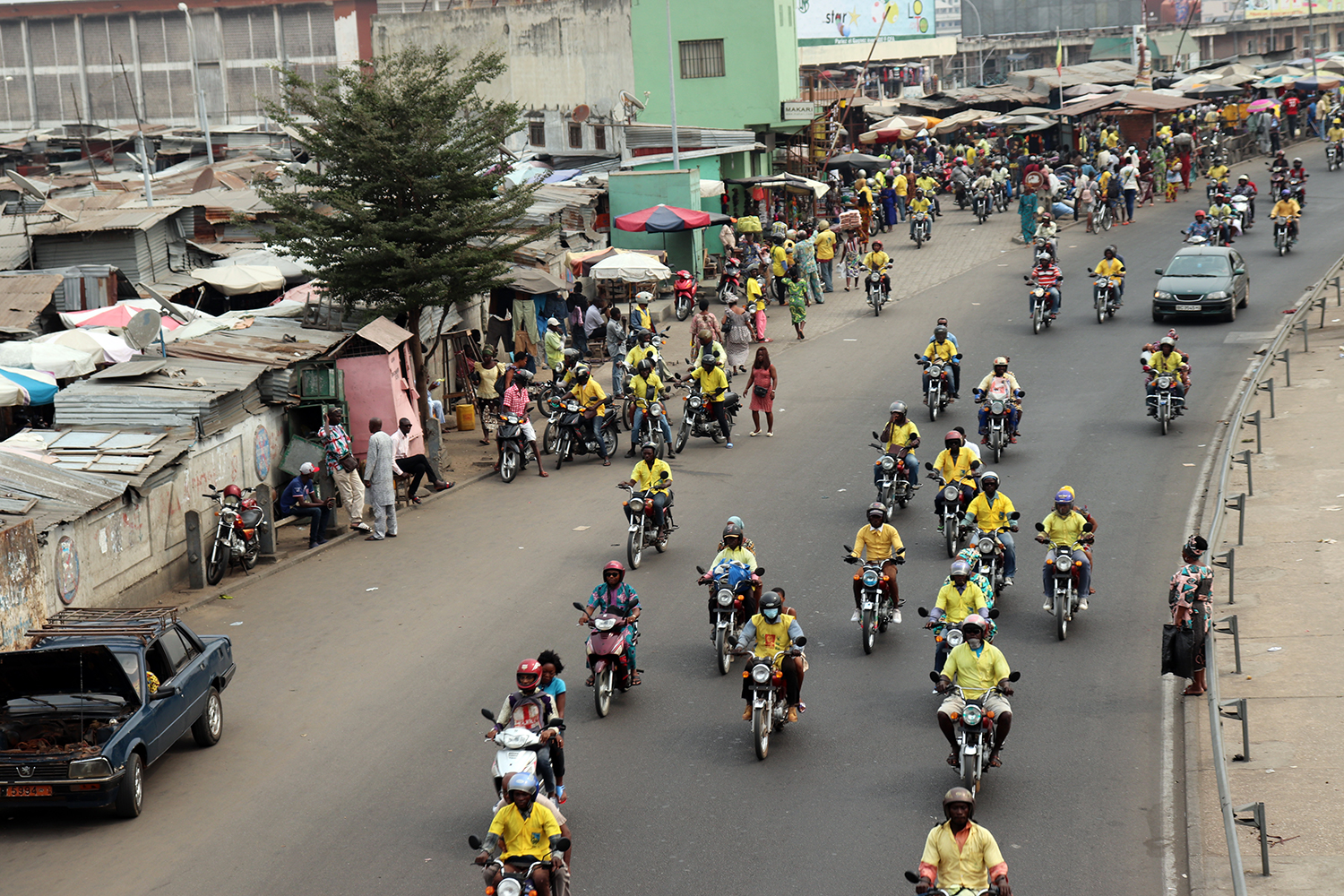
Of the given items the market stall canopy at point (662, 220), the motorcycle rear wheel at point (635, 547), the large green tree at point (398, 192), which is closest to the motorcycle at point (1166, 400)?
the motorcycle rear wheel at point (635, 547)

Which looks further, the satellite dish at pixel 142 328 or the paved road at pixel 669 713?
the satellite dish at pixel 142 328

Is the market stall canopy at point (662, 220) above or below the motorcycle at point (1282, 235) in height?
above

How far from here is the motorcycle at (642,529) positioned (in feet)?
57.4

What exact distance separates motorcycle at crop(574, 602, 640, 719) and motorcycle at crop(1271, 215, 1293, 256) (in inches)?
1177

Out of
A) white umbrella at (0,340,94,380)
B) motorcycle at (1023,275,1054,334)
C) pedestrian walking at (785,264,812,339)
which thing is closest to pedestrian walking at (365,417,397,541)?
white umbrella at (0,340,94,380)

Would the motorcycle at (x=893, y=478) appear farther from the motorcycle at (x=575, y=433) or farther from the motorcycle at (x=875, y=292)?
the motorcycle at (x=875, y=292)

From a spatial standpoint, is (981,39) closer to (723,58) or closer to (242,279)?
(723,58)

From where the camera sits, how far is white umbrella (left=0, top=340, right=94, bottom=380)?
2228 centimetres

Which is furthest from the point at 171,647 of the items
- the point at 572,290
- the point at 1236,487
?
the point at 572,290

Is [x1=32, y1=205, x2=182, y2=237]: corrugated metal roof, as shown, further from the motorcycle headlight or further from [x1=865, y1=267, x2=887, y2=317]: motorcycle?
the motorcycle headlight

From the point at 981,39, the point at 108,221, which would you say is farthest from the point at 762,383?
the point at 981,39

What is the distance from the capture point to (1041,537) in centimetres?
1538

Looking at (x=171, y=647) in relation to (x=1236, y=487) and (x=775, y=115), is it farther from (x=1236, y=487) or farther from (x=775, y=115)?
(x=775, y=115)

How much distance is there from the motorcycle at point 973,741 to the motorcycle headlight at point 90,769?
667 cm
